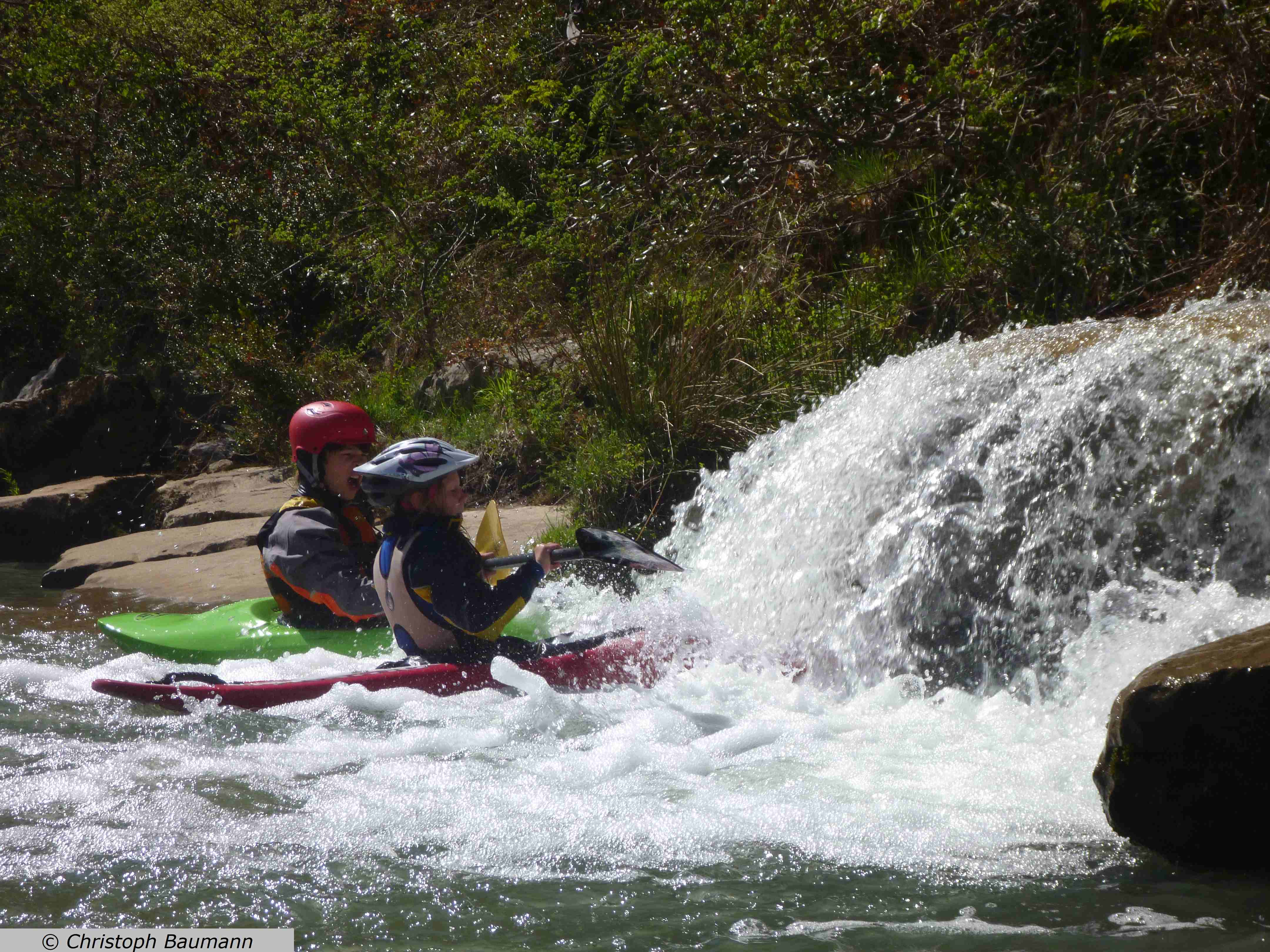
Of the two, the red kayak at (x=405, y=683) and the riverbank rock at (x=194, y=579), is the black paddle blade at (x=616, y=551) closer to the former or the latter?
the red kayak at (x=405, y=683)

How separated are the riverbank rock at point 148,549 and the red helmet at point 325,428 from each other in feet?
8.01

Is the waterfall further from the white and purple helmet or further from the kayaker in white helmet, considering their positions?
the white and purple helmet

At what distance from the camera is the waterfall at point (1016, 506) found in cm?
432

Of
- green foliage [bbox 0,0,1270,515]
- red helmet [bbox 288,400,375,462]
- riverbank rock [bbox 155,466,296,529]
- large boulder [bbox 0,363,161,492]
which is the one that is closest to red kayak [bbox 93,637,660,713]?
red helmet [bbox 288,400,375,462]

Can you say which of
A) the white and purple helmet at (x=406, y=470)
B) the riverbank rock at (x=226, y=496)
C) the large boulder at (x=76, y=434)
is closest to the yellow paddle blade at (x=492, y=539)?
the white and purple helmet at (x=406, y=470)

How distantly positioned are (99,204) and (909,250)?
31.3ft

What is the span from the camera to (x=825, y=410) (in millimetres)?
5672

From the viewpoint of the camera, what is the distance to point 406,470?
13.5 feet

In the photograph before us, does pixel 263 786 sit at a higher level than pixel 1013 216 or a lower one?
lower

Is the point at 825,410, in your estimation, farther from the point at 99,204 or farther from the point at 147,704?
the point at 99,204

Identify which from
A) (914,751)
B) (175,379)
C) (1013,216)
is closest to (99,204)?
(175,379)

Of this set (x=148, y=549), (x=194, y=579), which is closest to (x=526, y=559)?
(x=194, y=579)

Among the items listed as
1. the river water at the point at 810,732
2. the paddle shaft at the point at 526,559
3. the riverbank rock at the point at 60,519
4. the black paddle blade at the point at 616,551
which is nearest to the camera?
the river water at the point at 810,732

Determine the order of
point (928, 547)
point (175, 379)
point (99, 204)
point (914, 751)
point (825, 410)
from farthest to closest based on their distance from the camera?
point (99, 204)
point (175, 379)
point (825, 410)
point (928, 547)
point (914, 751)
